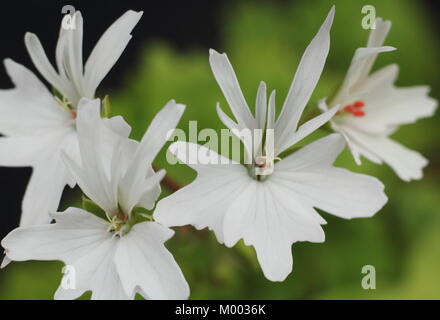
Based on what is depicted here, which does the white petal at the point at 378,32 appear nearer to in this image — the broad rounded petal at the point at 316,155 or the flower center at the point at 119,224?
the broad rounded petal at the point at 316,155

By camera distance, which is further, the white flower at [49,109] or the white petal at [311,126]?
the white flower at [49,109]

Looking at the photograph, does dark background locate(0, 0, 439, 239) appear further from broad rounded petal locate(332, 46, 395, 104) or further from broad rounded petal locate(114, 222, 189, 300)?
broad rounded petal locate(114, 222, 189, 300)

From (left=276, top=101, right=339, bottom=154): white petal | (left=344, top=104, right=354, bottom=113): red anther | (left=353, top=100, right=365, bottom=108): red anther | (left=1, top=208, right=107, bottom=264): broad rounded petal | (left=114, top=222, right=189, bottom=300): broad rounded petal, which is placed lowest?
(left=114, top=222, right=189, bottom=300): broad rounded petal

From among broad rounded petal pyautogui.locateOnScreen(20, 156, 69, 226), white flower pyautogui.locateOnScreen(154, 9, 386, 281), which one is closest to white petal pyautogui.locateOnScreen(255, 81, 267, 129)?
white flower pyautogui.locateOnScreen(154, 9, 386, 281)

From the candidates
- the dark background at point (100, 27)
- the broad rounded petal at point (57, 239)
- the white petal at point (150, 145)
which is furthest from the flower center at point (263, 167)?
the dark background at point (100, 27)

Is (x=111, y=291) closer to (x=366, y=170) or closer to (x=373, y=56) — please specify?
(x=373, y=56)

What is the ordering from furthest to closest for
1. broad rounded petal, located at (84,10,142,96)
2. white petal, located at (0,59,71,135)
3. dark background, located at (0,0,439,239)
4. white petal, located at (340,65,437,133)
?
dark background, located at (0,0,439,239) < white petal, located at (340,65,437,133) < white petal, located at (0,59,71,135) < broad rounded petal, located at (84,10,142,96)

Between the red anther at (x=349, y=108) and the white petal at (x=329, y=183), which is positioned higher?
the red anther at (x=349, y=108)

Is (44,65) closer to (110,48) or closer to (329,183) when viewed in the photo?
(110,48)
